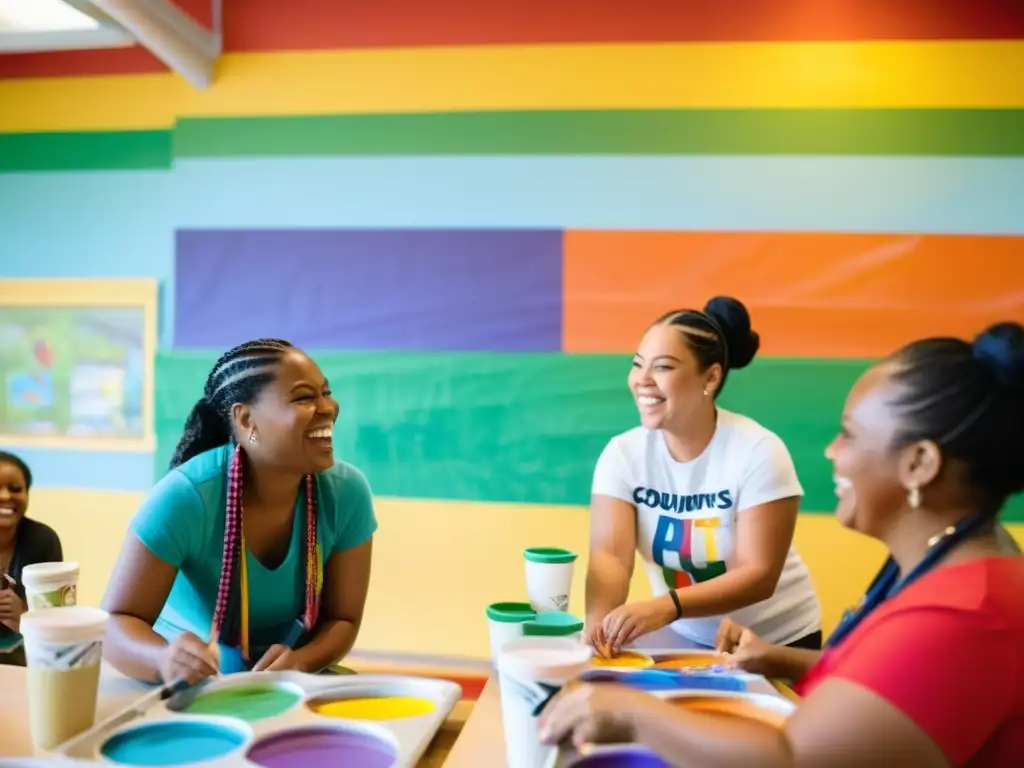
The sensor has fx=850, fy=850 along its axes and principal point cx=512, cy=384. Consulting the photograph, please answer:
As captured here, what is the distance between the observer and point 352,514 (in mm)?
1753

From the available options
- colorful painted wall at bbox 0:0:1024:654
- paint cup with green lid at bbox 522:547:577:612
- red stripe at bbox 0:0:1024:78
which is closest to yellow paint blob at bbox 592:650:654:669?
paint cup with green lid at bbox 522:547:577:612

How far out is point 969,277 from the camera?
259 centimetres

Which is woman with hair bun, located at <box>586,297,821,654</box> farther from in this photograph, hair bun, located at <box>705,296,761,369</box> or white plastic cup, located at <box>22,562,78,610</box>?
white plastic cup, located at <box>22,562,78,610</box>

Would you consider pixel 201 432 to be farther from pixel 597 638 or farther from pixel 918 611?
pixel 918 611

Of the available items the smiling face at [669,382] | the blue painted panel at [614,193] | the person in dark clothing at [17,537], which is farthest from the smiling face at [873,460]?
the person in dark clothing at [17,537]

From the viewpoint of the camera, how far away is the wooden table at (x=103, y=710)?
1074mm

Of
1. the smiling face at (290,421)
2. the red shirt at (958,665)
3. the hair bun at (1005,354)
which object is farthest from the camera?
the smiling face at (290,421)

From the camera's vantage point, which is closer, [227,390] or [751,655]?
[751,655]

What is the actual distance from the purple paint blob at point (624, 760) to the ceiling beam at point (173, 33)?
7.77 ft

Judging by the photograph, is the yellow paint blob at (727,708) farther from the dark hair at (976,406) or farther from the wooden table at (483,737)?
the dark hair at (976,406)

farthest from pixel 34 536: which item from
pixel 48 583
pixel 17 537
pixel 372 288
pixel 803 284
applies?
pixel 803 284

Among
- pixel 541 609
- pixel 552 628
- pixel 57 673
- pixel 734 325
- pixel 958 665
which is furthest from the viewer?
pixel 734 325

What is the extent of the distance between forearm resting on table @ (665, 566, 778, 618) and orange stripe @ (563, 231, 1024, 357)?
1.12 metres

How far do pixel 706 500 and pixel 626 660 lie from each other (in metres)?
0.55
